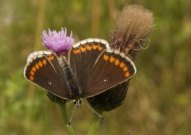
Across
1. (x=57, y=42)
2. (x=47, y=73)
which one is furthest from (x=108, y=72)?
(x=57, y=42)

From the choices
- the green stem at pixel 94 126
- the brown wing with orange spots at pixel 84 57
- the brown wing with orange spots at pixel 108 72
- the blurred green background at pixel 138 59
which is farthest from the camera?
the blurred green background at pixel 138 59

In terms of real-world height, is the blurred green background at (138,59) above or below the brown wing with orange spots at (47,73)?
below

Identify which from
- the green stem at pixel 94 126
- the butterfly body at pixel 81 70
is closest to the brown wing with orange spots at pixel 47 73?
the butterfly body at pixel 81 70

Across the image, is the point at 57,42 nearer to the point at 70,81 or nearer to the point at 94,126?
the point at 70,81

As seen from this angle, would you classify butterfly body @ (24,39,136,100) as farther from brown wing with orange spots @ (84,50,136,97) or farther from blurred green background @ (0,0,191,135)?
blurred green background @ (0,0,191,135)

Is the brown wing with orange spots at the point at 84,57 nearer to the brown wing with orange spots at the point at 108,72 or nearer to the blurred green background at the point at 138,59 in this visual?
the brown wing with orange spots at the point at 108,72

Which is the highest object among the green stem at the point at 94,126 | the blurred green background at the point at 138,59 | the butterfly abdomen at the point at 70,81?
the butterfly abdomen at the point at 70,81
